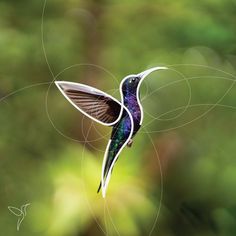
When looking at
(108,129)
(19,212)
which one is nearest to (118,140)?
(108,129)

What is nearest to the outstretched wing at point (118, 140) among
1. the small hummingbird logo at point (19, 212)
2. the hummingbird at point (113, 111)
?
the hummingbird at point (113, 111)

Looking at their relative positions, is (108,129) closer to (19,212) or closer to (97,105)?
(97,105)

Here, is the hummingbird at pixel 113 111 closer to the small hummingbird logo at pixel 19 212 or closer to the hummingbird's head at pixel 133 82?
the hummingbird's head at pixel 133 82

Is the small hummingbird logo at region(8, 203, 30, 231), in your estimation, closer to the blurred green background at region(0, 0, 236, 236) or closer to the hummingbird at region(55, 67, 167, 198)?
the blurred green background at region(0, 0, 236, 236)

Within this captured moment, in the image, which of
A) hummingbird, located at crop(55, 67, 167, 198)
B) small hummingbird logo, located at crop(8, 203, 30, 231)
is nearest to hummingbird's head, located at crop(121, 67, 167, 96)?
hummingbird, located at crop(55, 67, 167, 198)

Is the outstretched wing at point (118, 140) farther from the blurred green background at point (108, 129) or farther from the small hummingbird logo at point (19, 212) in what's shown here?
the small hummingbird logo at point (19, 212)

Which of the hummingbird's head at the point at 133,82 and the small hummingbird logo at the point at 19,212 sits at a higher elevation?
the hummingbird's head at the point at 133,82

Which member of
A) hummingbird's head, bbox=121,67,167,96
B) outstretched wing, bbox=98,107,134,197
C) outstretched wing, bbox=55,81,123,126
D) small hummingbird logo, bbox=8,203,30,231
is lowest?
small hummingbird logo, bbox=8,203,30,231

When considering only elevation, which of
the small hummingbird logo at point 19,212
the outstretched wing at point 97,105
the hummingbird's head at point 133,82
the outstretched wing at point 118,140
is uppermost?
the hummingbird's head at point 133,82
